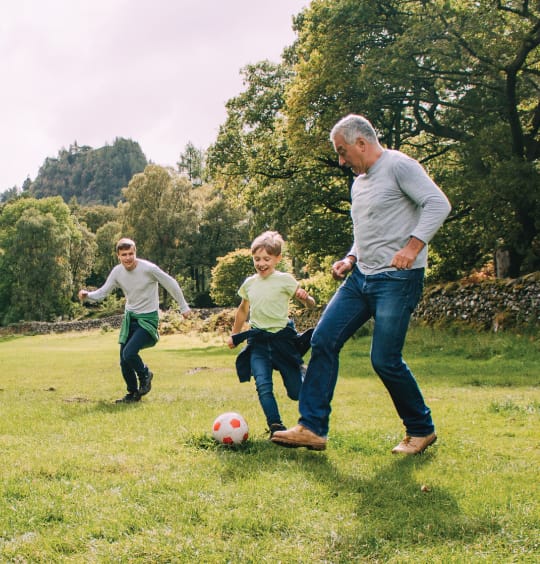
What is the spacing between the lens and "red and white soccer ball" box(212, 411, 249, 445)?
16.4 ft

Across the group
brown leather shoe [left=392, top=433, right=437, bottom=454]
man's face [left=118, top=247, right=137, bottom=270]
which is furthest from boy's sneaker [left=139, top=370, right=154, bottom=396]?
brown leather shoe [left=392, top=433, right=437, bottom=454]

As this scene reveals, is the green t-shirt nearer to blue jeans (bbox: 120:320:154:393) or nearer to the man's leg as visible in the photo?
the man's leg

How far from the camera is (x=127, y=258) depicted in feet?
27.9

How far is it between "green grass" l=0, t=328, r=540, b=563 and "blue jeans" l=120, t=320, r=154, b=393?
1.02m

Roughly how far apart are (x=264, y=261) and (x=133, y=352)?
3423 mm

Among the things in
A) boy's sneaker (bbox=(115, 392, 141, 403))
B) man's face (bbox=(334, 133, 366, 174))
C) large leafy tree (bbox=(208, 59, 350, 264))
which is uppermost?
large leafy tree (bbox=(208, 59, 350, 264))

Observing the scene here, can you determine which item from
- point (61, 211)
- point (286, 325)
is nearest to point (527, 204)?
point (286, 325)

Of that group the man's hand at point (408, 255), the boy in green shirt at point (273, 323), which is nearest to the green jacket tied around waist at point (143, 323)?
the boy in green shirt at point (273, 323)

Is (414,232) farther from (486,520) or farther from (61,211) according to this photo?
(61,211)

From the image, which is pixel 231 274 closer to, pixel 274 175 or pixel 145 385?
pixel 274 175

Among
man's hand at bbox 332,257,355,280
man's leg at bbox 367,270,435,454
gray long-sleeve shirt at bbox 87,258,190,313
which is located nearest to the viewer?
man's leg at bbox 367,270,435,454

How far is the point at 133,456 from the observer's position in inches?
183

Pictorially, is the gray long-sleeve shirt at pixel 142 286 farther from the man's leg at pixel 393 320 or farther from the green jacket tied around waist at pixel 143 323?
the man's leg at pixel 393 320

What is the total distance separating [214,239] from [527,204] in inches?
1870
